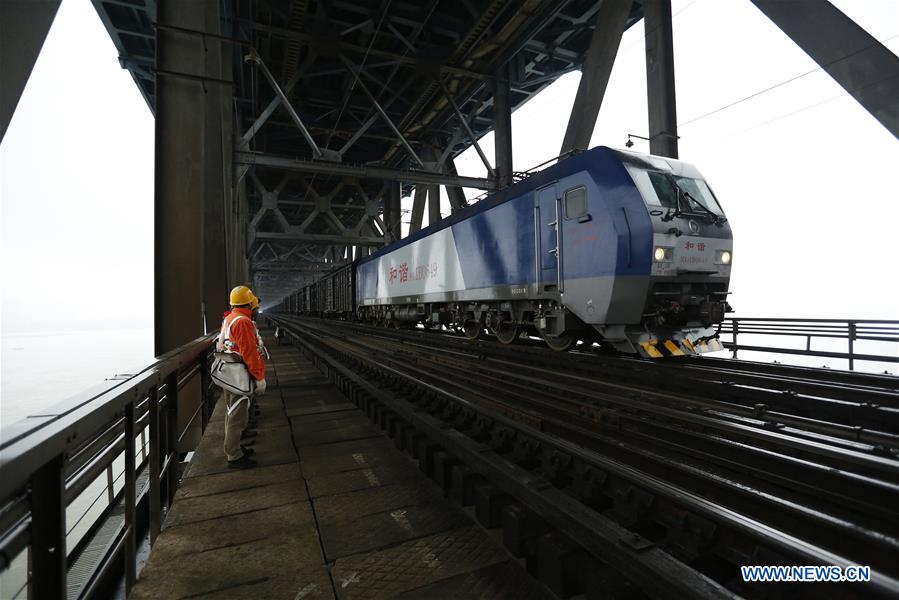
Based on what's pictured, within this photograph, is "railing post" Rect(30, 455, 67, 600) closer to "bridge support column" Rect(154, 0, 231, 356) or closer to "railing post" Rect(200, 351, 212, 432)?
"railing post" Rect(200, 351, 212, 432)

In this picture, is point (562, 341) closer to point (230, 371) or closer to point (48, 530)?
point (230, 371)

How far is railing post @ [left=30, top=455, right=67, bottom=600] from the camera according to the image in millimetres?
1287

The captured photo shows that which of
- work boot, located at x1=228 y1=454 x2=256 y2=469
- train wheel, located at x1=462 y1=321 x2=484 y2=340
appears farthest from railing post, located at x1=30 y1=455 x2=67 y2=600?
train wheel, located at x1=462 y1=321 x2=484 y2=340

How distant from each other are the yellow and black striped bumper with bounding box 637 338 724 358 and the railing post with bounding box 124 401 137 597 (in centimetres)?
632

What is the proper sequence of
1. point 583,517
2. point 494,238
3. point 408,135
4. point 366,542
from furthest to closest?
point 408,135, point 494,238, point 366,542, point 583,517

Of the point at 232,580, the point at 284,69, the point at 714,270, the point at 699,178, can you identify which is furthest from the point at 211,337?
the point at 284,69

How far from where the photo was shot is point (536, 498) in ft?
7.87

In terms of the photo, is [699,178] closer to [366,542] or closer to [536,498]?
[536,498]

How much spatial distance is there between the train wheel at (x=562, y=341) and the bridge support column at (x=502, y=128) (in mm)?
11311

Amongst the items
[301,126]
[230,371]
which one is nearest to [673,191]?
[230,371]

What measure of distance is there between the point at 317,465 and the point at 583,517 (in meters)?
2.48

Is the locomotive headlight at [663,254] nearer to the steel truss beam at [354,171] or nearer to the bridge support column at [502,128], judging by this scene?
the steel truss beam at [354,171]

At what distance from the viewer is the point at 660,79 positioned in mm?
11750

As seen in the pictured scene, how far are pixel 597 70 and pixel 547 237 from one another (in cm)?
766
